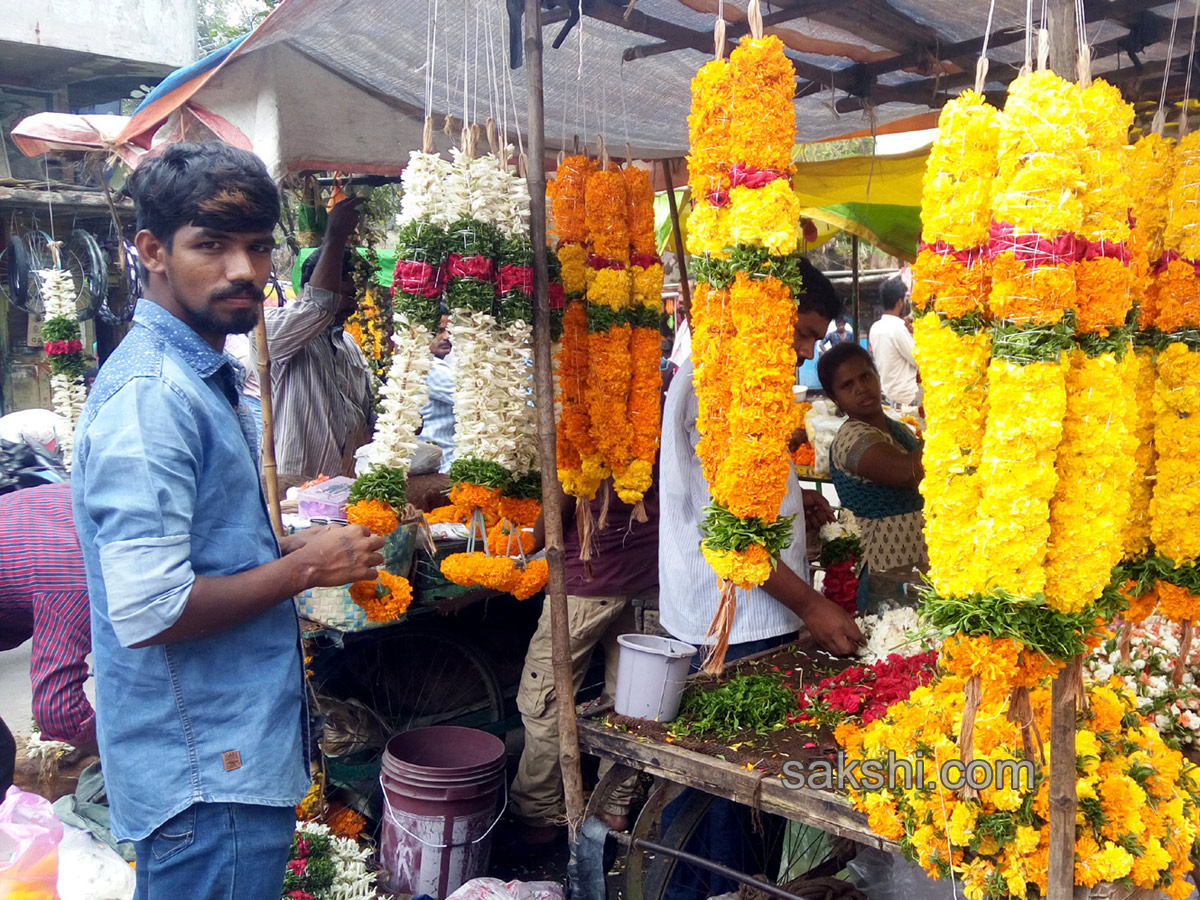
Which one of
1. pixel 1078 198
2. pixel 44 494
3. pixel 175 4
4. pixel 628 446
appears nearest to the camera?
pixel 1078 198

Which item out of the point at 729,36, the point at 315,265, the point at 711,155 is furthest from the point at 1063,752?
the point at 315,265

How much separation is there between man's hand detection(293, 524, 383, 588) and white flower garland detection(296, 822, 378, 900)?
5.87 feet

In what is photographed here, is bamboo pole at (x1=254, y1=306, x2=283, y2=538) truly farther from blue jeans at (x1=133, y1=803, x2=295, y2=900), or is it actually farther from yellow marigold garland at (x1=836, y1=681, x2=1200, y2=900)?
yellow marigold garland at (x1=836, y1=681, x2=1200, y2=900)

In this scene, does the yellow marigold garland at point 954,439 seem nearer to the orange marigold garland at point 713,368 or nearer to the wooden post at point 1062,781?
the wooden post at point 1062,781

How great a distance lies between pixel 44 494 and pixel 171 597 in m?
1.78

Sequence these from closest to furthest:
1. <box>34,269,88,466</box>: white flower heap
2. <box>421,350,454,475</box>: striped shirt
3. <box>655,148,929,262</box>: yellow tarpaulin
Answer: <box>421,350,454,475</box>: striped shirt < <box>655,148,929,262</box>: yellow tarpaulin < <box>34,269,88,466</box>: white flower heap

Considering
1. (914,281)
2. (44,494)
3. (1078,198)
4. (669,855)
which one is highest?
(1078,198)

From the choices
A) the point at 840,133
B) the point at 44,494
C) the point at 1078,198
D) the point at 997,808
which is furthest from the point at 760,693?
the point at 840,133

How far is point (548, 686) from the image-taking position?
4098mm

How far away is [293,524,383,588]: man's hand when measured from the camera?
1.99 metres

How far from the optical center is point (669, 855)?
278 cm

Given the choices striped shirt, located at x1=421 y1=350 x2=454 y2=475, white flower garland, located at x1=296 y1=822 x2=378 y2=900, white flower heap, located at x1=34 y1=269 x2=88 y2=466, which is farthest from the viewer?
white flower heap, located at x1=34 y1=269 x2=88 y2=466

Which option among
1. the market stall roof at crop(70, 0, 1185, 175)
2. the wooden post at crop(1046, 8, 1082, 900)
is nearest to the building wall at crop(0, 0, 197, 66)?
the market stall roof at crop(70, 0, 1185, 175)

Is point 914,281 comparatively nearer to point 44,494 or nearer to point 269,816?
point 269,816
